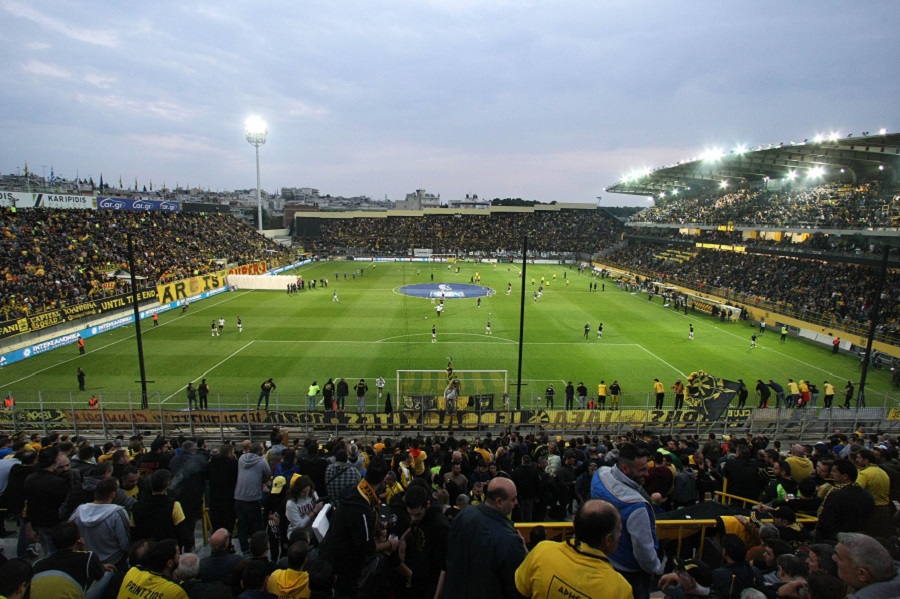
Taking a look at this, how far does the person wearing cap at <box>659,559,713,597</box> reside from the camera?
14.0 feet

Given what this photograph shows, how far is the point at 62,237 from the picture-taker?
43062 millimetres

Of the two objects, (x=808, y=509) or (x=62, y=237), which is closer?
(x=808, y=509)

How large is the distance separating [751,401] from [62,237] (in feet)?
175

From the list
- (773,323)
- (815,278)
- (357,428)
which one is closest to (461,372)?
(357,428)

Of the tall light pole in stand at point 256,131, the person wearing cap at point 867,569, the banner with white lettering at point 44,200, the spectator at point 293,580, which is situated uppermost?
the tall light pole in stand at point 256,131

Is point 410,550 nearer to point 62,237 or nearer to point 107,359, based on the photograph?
point 107,359

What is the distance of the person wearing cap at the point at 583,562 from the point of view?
3.08 m

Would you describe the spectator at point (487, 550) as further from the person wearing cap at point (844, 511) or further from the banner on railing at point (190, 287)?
the banner on railing at point (190, 287)

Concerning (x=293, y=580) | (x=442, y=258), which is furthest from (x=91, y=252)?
(x=442, y=258)

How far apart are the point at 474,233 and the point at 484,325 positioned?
6482 centimetres

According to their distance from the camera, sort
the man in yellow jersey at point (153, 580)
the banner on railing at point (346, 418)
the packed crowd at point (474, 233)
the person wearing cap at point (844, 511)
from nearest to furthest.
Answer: the man in yellow jersey at point (153, 580)
the person wearing cap at point (844, 511)
the banner on railing at point (346, 418)
the packed crowd at point (474, 233)

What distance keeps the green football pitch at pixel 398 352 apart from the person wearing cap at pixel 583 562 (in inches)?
650

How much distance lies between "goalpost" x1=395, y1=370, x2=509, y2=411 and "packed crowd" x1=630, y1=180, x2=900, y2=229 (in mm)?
33068

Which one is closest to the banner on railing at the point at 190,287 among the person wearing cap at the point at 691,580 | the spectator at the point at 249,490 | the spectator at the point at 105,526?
the spectator at the point at 249,490
